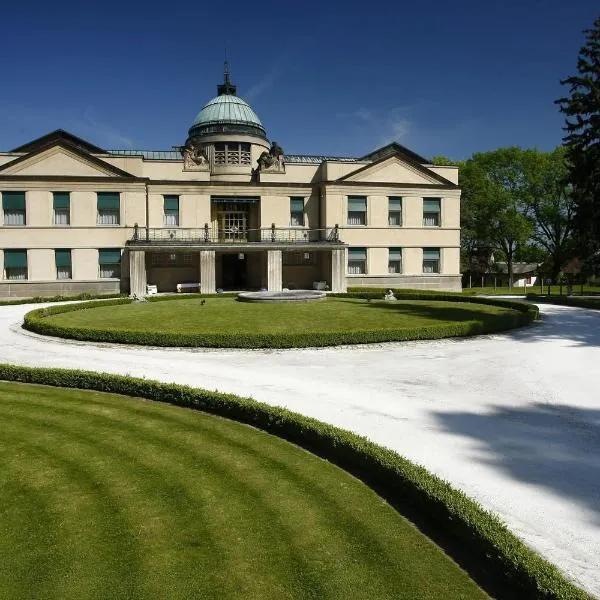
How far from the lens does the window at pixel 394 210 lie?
45.2 meters

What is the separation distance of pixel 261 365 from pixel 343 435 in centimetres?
749

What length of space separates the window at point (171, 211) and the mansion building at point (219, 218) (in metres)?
0.08

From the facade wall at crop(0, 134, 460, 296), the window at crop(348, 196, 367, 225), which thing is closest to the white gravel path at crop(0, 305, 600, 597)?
the facade wall at crop(0, 134, 460, 296)

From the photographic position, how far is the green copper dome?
48719mm

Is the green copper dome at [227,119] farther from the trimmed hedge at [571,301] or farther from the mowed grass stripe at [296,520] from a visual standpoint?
the mowed grass stripe at [296,520]

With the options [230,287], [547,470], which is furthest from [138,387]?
[230,287]

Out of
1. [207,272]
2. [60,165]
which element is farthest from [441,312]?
[60,165]

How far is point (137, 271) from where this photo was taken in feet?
125

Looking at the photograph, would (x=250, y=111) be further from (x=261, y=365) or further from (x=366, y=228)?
(x=261, y=365)

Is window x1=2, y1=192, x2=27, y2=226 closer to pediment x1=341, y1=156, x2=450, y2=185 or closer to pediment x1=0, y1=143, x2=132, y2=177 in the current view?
pediment x1=0, y1=143, x2=132, y2=177

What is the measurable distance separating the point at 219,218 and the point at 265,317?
75.0ft

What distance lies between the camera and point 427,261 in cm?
4647

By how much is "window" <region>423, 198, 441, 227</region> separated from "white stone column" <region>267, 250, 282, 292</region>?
48.1 ft

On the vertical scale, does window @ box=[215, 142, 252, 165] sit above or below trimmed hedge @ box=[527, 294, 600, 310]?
above
